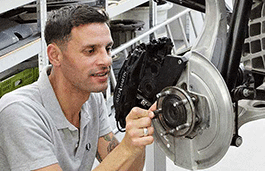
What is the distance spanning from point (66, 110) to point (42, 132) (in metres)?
0.19

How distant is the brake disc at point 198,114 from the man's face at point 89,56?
0.25 m

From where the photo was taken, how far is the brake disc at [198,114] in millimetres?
1487

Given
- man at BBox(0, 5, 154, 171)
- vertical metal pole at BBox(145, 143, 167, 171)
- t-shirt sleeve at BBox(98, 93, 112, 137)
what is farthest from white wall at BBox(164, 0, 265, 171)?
man at BBox(0, 5, 154, 171)

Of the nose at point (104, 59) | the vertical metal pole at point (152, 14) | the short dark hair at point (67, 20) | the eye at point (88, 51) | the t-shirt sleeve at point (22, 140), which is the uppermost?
the short dark hair at point (67, 20)

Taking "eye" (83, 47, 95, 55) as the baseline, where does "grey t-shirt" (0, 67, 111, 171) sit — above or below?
below

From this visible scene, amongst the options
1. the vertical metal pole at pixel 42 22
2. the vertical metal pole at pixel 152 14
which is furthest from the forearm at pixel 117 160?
the vertical metal pole at pixel 152 14

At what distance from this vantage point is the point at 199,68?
154 centimetres

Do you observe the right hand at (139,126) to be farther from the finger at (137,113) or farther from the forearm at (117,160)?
the forearm at (117,160)

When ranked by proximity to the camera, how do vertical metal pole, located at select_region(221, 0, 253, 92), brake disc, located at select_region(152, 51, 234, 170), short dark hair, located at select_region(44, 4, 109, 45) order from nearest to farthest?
brake disc, located at select_region(152, 51, 234, 170), vertical metal pole, located at select_region(221, 0, 253, 92), short dark hair, located at select_region(44, 4, 109, 45)

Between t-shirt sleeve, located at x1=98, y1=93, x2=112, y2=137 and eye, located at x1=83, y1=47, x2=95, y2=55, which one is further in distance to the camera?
t-shirt sleeve, located at x1=98, y1=93, x2=112, y2=137

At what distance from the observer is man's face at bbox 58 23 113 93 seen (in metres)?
1.69

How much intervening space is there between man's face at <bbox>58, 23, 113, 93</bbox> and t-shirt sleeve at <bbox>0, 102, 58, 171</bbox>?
23 cm

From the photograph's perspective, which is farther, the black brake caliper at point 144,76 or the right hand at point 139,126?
the black brake caliper at point 144,76

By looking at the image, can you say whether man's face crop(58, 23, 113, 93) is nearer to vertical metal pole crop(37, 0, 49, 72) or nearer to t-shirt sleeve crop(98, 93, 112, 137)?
t-shirt sleeve crop(98, 93, 112, 137)
